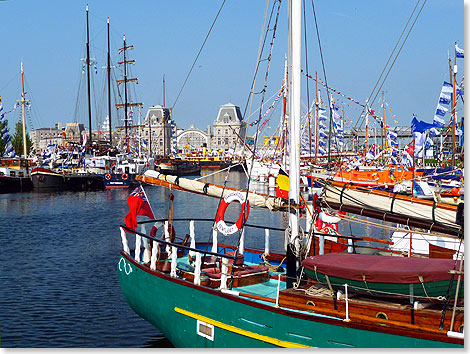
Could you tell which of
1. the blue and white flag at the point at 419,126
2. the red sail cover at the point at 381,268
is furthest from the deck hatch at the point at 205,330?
the blue and white flag at the point at 419,126

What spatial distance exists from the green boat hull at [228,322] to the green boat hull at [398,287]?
0.77m

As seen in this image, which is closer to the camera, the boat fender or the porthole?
the porthole

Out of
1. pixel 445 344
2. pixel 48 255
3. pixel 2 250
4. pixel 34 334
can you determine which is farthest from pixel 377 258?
pixel 2 250

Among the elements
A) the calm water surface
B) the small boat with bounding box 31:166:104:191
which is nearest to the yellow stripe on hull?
the calm water surface

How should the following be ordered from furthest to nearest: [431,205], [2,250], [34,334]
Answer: [2,250]
[34,334]
[431,205]

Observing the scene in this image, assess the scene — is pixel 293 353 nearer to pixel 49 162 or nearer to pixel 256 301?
pixel 256 301

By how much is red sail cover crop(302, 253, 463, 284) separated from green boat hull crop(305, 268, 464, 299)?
4.1 inches

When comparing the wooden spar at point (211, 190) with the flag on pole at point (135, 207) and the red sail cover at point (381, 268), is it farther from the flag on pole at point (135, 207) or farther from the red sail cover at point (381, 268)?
the red sail cover at point (381, 268)

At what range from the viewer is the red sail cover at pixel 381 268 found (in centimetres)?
994

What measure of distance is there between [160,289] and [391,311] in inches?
232

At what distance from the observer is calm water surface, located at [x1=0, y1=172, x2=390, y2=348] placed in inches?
621

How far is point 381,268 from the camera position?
10.5 m

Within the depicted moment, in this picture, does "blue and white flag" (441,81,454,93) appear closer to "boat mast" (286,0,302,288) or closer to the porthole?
"boat mast" (286,0,302,288)

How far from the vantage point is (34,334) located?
1571 centimetres
